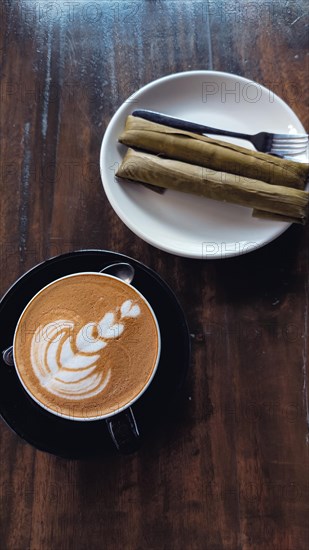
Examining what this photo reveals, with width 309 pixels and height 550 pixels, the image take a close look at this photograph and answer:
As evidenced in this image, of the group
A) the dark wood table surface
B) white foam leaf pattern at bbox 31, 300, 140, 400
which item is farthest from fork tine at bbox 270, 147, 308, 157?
white foam leaf pattern at bbox 31, 300, 140, 400

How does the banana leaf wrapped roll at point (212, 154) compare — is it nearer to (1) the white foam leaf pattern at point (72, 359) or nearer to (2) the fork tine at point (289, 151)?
(2) the fork tine at point (289, 151)

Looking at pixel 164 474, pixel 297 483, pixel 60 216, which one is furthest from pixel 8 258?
pixel 297 483

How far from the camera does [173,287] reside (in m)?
0.94

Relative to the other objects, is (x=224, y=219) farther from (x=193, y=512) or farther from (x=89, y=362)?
(x=193, y=512)

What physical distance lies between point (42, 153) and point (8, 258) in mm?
201

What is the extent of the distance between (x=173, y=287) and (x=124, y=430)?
0.85 ft

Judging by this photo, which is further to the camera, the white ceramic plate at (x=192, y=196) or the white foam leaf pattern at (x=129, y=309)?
the white ceramic plate at (x=192, y=196)

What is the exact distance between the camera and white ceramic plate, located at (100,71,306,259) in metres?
0.91

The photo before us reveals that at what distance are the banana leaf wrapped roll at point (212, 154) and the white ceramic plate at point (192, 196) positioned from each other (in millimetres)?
39

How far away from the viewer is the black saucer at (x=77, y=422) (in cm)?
85

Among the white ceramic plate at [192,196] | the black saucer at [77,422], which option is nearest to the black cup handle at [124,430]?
the black saucer at [77,422]

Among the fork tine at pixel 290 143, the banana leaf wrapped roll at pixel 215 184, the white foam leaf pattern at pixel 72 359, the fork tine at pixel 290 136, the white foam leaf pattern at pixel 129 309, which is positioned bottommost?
the white foam leaf pattern at pixel 72 359

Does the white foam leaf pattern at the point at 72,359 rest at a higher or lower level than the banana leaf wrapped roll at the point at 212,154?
lower

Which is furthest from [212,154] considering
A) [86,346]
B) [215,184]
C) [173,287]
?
[86,346]
